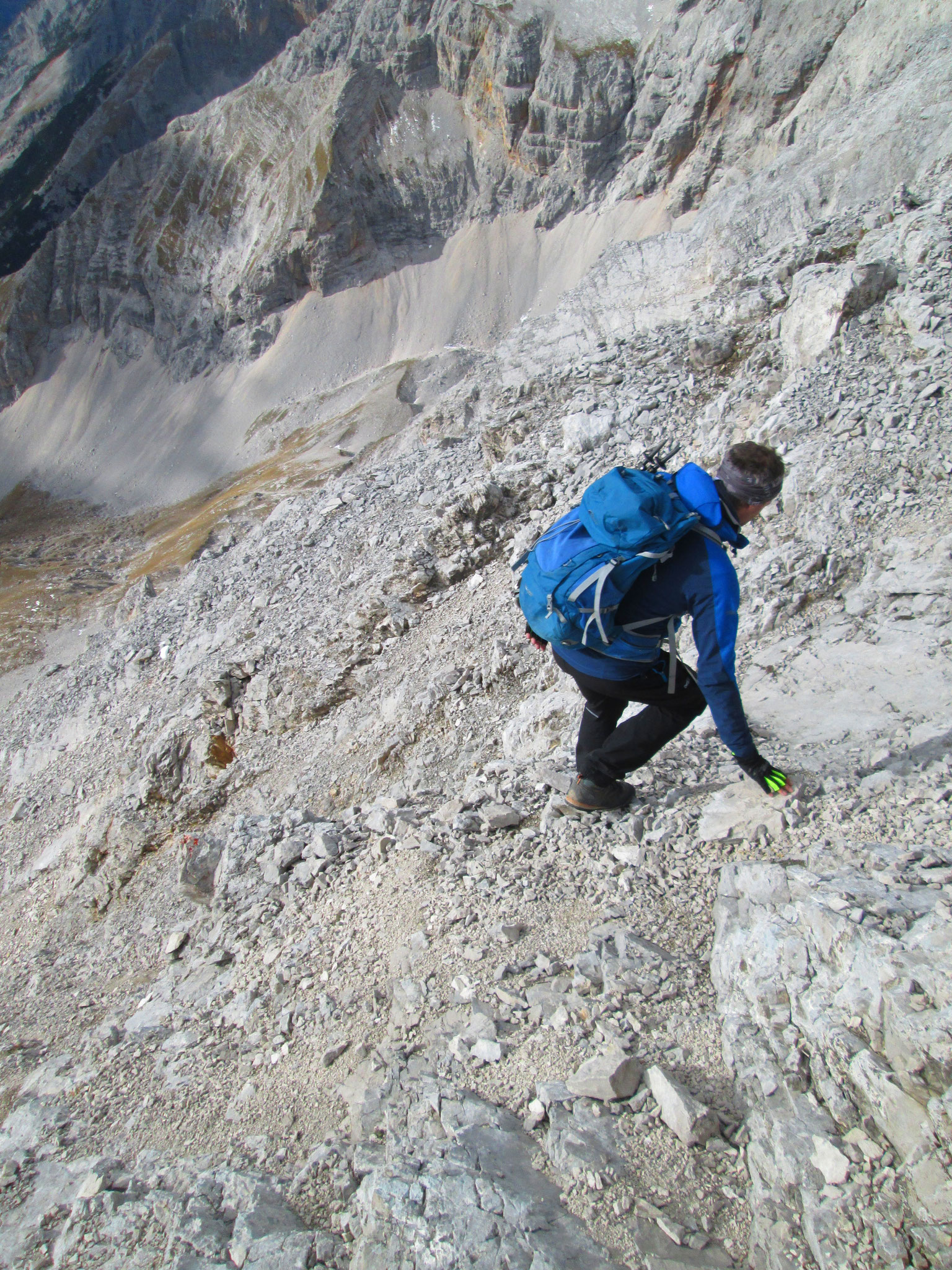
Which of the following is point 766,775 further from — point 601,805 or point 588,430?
point 588,430

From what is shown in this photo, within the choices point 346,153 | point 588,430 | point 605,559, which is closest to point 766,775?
point 605,559

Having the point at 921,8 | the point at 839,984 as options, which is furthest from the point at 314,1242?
the point at 921,8

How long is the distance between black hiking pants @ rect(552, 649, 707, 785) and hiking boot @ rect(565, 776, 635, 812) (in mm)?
44

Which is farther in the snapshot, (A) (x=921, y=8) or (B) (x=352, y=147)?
(B) (x=352, y=147)

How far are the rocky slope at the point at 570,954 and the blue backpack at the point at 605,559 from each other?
1.33 m

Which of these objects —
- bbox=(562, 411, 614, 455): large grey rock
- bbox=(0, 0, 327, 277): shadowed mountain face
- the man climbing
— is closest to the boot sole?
the man climbing

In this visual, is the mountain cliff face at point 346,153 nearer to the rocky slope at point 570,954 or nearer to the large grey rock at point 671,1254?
the rocky slope at point 570,954

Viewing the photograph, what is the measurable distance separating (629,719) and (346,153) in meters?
71.2

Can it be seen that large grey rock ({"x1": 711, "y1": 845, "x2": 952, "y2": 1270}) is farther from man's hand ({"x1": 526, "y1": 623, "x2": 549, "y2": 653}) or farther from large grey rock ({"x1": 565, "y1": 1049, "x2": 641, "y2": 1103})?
man's hand ({"x1": 526, "y1": 623, "x2": 549, "y2": 653})

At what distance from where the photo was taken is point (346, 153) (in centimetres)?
6012

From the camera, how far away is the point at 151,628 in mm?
16531

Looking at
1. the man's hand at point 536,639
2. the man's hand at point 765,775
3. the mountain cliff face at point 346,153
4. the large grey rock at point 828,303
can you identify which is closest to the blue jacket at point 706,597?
the man's hand at point 765,775

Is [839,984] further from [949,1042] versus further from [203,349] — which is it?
[203,349]

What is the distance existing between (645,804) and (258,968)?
2.84m
